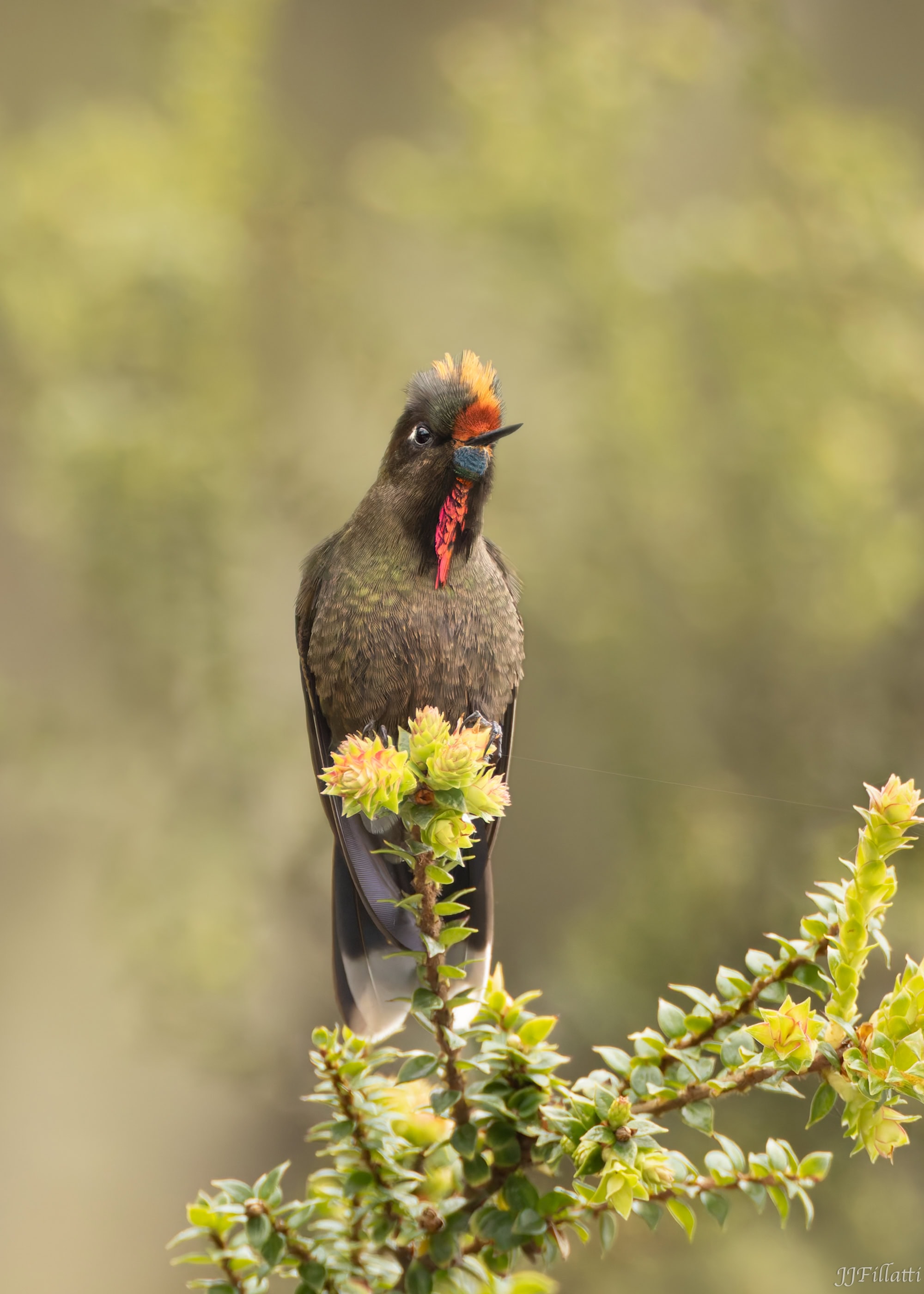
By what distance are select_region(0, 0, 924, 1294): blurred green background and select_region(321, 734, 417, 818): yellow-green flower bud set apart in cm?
94

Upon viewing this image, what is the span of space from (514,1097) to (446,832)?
194mm

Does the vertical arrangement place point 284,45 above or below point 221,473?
above

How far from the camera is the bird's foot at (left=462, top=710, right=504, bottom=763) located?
924 millimetres

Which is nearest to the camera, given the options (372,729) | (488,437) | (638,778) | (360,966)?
(488,437)

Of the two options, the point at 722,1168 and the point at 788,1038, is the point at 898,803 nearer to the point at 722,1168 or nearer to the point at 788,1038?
the point at 788,1038

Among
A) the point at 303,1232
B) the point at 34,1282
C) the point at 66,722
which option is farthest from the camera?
the point at 66,722

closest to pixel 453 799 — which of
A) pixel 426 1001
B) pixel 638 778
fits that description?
pixel 426 1001

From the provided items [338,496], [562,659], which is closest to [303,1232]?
[562,659]

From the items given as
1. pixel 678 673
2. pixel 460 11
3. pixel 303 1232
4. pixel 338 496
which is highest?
pixel 460 11

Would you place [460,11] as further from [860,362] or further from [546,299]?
[860,362]

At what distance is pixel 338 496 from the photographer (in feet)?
5.39

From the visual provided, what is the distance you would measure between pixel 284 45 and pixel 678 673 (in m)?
1.23

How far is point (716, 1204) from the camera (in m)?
0.63

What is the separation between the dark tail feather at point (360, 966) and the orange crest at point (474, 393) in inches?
17.9
